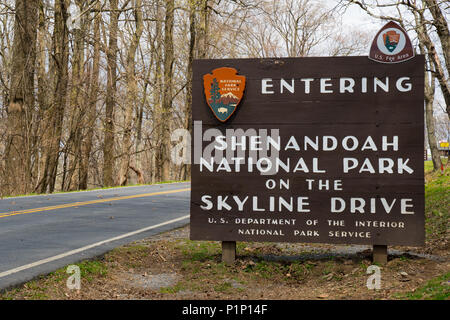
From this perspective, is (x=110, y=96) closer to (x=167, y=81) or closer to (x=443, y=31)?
(x=167, y=81)

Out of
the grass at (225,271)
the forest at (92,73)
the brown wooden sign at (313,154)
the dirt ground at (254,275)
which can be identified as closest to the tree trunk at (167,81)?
the forest at (92,73)

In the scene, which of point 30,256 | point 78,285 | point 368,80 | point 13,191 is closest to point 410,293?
point 368,80

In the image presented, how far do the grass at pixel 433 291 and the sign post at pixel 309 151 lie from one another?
1.16m

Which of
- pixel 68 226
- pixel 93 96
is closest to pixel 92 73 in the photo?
pixel 93 96

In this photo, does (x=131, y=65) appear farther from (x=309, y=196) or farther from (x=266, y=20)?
(x=309, y=196)

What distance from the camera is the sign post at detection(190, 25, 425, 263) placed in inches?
264

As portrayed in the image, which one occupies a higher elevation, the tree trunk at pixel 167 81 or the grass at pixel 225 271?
the tree trunk at pixel 167 81

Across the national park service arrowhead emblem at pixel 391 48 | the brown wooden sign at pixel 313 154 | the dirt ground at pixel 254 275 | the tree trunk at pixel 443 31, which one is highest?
the tree trunk at pixel 443 31

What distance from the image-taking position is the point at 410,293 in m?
5.29

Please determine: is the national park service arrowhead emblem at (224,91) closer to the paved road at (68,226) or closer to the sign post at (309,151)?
the sign post at (309,151)

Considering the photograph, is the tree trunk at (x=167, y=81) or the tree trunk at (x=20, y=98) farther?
the tree trunk at (x=167, y=81)

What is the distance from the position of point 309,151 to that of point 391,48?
1677 mm

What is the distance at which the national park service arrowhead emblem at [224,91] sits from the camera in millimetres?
7016

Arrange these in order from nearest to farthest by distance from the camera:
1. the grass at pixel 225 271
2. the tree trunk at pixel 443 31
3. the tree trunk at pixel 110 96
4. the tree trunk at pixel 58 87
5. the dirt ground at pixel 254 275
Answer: the grass at pixel 225 271
the dirt ground at pixel 254 275
the tree trunk at pixel 443 31
the tree trunk at pixel 58 87
the tree trunk at pixel 110 96
